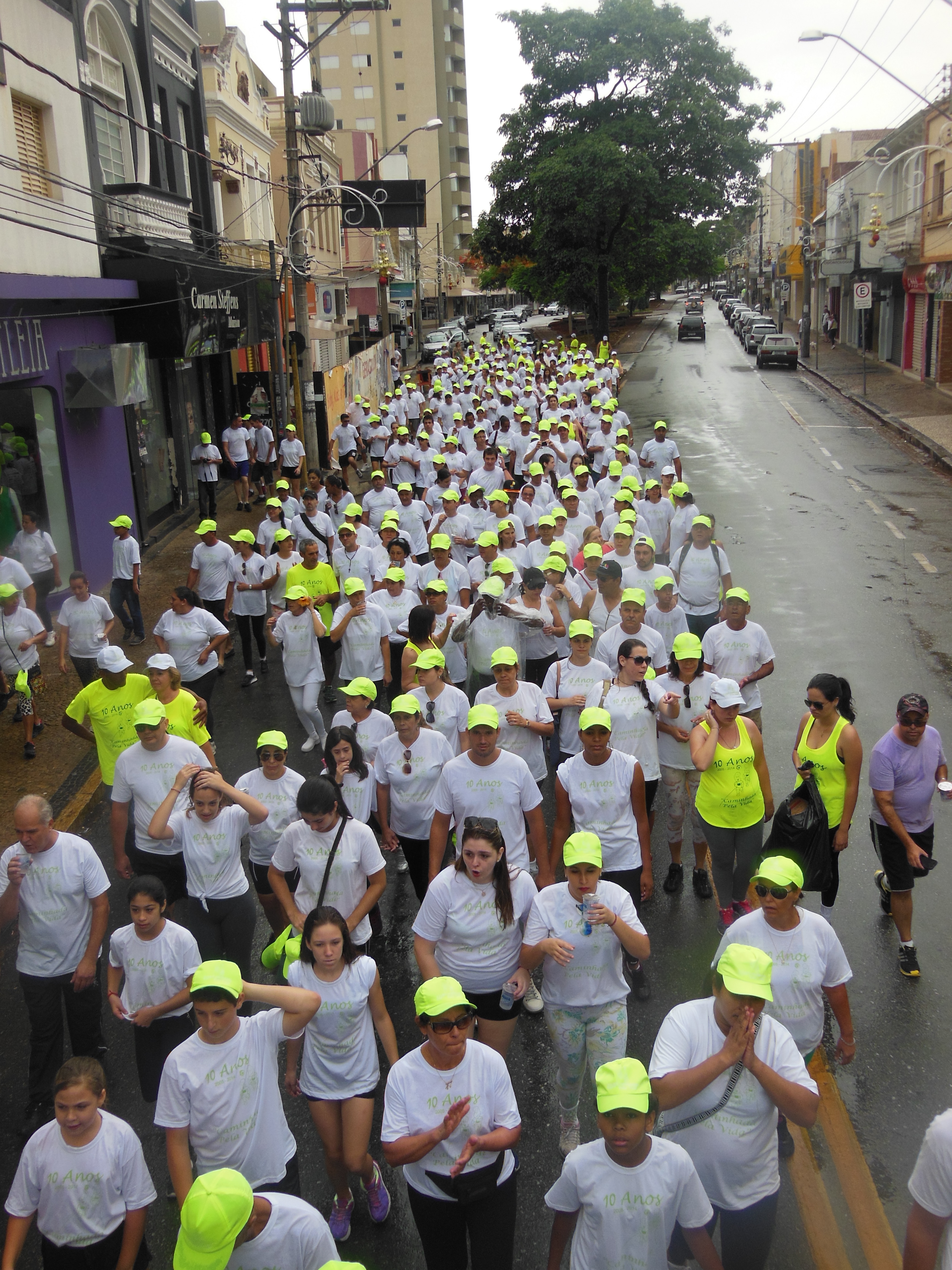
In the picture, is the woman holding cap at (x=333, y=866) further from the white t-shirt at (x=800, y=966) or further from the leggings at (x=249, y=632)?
the leggings at (x=249, y=632)

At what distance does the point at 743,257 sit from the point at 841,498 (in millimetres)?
121374

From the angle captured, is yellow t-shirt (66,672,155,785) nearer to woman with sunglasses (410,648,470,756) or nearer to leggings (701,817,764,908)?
woman with sunglasses (410,648,470,756)

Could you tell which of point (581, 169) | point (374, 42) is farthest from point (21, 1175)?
point (374, 42)

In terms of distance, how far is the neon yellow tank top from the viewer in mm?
6117

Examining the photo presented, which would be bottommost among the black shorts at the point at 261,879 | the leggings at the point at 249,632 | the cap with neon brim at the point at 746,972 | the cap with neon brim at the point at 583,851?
the leggings at the point at 249,632

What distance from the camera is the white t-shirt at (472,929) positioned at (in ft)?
15.7

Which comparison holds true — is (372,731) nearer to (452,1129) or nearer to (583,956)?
(583,956)

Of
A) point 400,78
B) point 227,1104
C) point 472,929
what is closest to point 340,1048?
point 227,1104

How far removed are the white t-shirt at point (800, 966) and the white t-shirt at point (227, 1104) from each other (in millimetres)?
1819

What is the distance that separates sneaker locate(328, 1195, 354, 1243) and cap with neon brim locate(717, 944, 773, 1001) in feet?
6.49

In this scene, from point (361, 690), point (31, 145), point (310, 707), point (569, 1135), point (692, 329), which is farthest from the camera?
point (692, 329)

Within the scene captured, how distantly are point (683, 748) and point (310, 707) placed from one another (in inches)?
135

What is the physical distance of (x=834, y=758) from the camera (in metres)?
6.07

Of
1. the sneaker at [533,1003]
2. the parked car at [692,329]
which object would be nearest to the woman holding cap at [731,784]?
the sneaker at [533,1003]
